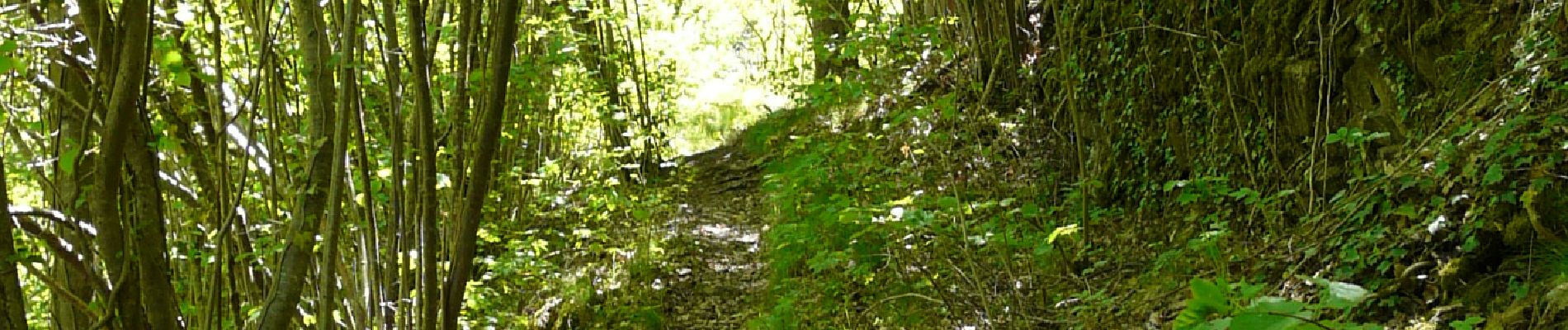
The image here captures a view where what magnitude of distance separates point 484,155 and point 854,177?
3.68 meters

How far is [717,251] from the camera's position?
7.77 m

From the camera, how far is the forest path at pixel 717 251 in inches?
255

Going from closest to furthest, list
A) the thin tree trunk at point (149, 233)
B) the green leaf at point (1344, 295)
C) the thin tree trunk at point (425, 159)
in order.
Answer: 1. the green leaf at point (1344, 295)
2. the thin tree trunk at point (149, 233)
3. the thin tree trunk at point (425, 159)

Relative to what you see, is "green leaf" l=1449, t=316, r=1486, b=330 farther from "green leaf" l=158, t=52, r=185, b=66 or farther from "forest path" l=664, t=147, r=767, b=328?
"forest path" l=664, t=147, r=767, b=328

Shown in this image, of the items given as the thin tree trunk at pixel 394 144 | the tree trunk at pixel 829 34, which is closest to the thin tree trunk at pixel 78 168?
the thin tree trunk at pixel 394 144

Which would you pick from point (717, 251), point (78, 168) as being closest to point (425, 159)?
point (78, 168)

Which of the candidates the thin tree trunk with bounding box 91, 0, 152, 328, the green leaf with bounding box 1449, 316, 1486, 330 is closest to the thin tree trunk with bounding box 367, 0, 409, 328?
the thin tree trunk with bounding box 91, 0, 152, 328

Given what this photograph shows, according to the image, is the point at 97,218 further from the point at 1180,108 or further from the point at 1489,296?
the point at 1180,108

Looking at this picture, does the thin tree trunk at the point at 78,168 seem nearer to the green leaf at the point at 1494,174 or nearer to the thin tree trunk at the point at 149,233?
the thin tree trunk at the point at 149,233

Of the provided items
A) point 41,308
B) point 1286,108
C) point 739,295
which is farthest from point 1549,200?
point 41,308

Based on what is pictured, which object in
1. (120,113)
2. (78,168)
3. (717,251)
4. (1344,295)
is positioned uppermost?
(120,113)

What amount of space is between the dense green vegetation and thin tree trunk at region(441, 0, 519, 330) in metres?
0.01

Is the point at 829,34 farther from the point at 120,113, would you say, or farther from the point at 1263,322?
the point at 1263,322

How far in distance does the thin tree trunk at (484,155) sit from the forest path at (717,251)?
9.90ft
